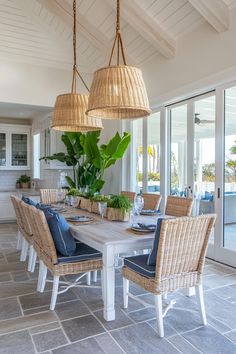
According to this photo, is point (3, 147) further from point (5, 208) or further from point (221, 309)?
point (221, 309)

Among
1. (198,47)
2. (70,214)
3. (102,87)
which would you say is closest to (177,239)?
(102,87)

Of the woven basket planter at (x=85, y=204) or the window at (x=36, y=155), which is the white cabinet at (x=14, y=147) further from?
the woven basket planter at (x=85, y=204)

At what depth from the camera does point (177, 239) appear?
7.47 ft

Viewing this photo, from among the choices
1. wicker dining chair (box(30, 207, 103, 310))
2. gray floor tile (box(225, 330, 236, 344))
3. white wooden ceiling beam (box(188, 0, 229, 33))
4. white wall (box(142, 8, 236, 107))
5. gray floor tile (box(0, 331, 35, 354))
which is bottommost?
gray floor tile (box(225, 330, 236, 344))

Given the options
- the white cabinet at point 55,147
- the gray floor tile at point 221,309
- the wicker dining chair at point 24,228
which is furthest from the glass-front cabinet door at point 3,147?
the gray floor tile at point 221,309

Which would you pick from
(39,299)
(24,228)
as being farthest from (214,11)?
(39,299)

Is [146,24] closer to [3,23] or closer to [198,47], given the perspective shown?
[198,47]

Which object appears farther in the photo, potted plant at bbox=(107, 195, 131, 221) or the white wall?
the white wall

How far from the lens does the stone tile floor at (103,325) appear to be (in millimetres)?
2264

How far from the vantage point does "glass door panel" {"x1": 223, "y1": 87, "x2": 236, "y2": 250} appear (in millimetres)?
4168

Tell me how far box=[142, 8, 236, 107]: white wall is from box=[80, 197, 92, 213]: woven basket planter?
90.3 inches

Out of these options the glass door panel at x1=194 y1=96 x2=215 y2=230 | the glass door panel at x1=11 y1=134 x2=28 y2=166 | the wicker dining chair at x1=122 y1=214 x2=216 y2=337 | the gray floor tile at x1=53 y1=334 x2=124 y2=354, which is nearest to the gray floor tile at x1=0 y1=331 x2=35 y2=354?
the gray floor tile at x1=53 y1=334 x2=124 y2=354

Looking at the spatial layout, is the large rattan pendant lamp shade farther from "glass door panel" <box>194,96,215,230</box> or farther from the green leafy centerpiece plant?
the green leafy centerpiece plant

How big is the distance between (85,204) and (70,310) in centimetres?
154
